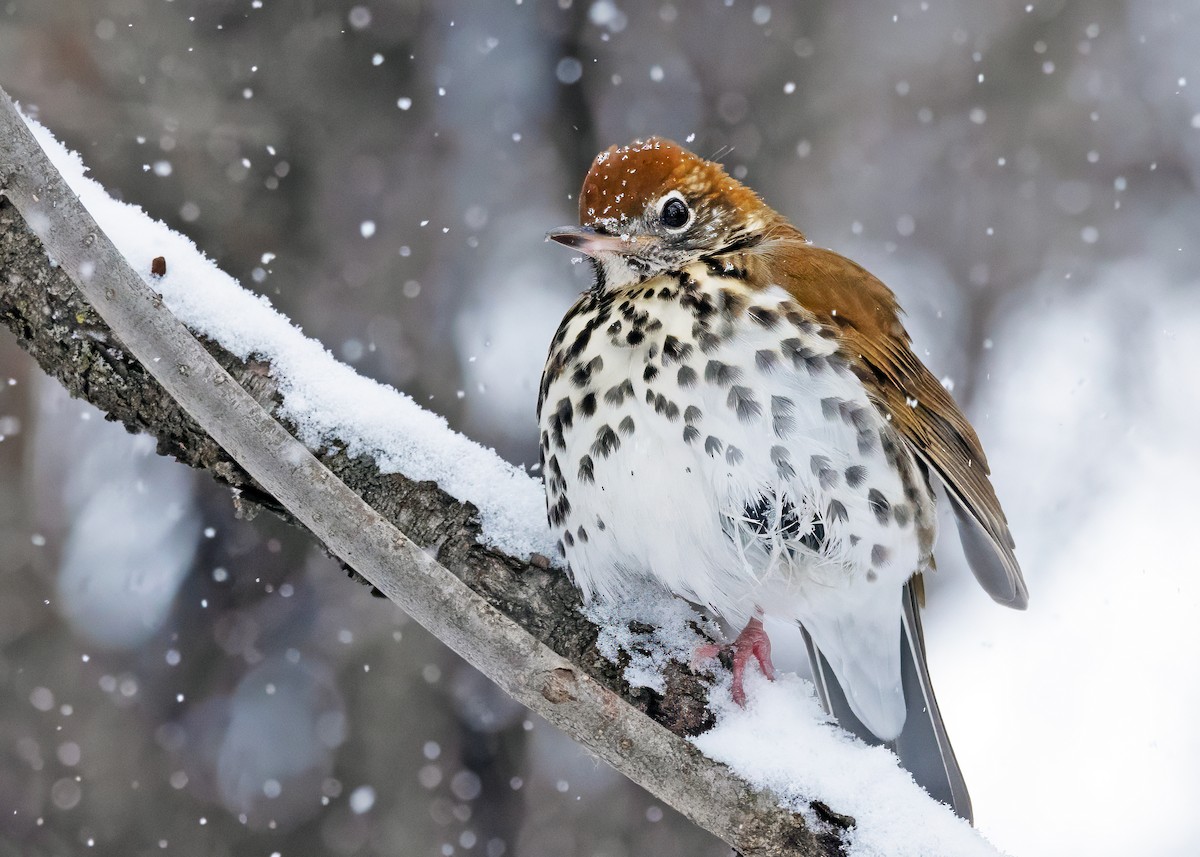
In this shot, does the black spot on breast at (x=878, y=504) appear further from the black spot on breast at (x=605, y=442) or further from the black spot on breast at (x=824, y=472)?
the black spot on breast at (x=605, y=442)

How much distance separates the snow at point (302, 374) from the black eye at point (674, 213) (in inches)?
30.1

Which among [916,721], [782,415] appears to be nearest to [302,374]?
[782,415]

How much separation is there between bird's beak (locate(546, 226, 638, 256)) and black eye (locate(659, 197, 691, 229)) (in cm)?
11

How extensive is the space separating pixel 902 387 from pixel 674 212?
0.72m

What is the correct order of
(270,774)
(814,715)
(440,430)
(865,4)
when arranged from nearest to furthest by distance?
(814,715), (440,430), (270,774), (865,4)

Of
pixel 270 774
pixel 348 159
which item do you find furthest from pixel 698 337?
pixel 270 774

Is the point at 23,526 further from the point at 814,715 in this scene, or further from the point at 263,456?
the point at 814,715

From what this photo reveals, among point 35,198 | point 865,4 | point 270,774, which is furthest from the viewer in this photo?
point 865,4

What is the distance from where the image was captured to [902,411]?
2.65 metres

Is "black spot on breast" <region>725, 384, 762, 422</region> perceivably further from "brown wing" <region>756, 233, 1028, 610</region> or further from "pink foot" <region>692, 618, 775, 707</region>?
"pink foot" <region>692, 618, 775, 707</region>

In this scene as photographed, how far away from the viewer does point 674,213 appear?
272cm

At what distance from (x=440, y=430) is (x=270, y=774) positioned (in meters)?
2.32

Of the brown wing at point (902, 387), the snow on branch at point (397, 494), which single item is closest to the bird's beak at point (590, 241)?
the brown wing at point (902, 387)

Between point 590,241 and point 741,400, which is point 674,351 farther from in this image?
point 590,241
